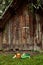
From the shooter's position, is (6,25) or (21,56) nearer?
(21,56)

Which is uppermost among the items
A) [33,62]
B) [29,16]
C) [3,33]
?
[29,16]

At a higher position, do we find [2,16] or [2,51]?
[2,16]

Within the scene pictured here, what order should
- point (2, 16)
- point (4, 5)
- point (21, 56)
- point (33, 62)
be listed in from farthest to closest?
1. point (4, 5)
2. point (2, 16)
3. point (21, 56)
4. point (33, 62)

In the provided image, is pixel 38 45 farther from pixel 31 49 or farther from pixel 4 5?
pixel 4 5

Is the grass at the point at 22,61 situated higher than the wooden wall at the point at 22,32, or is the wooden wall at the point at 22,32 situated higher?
the wooden wall at the point at 22,32

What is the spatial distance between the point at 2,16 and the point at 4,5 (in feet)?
2.63

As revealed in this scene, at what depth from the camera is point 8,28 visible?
952 cm

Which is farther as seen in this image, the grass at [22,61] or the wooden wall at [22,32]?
the wooden wall at [22,32]

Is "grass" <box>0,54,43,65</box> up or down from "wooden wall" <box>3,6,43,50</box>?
down

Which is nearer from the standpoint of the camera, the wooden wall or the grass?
the grass

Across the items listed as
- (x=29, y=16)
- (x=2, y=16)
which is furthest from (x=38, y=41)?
(x=2, y=16)

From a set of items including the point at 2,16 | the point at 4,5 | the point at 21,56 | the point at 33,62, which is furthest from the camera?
the point at 4,5

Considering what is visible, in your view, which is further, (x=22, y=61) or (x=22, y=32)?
(x=22, y=32)

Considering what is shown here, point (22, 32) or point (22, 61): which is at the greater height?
point (22, 32)
